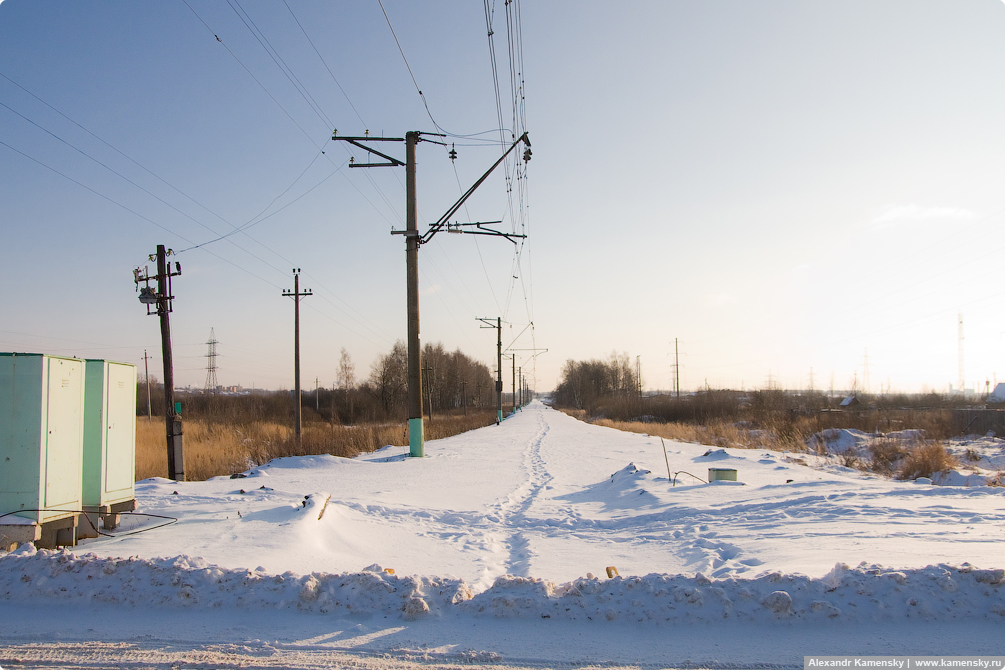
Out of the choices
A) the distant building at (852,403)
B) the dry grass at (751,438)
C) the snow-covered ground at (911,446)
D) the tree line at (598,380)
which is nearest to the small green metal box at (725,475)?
the snow-covered ground at (911,446)

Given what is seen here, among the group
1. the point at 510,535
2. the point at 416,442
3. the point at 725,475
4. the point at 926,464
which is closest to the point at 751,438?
the point at 926,464

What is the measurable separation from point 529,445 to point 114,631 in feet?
61.4

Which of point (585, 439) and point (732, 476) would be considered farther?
point (585, 439)

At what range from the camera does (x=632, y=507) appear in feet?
28.4

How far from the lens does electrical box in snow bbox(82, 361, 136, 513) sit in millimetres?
5922

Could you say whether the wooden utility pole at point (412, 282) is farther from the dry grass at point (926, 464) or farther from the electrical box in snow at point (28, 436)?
the dry grass at point (926, 464)

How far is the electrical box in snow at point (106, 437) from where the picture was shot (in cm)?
592

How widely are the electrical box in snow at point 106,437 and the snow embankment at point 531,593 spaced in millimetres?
1562

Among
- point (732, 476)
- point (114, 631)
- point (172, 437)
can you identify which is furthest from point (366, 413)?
point (114, 631)

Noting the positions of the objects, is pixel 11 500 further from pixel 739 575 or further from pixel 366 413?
pixel 366 413

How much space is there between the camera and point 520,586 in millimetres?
4176

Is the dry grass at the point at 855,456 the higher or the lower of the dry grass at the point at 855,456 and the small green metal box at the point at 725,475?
the lower

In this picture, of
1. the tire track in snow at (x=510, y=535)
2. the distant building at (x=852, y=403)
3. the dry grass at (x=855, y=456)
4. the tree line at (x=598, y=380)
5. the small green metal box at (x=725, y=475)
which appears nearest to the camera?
the tire track in snow at (x=510, y=535)

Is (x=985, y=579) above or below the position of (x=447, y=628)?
above
